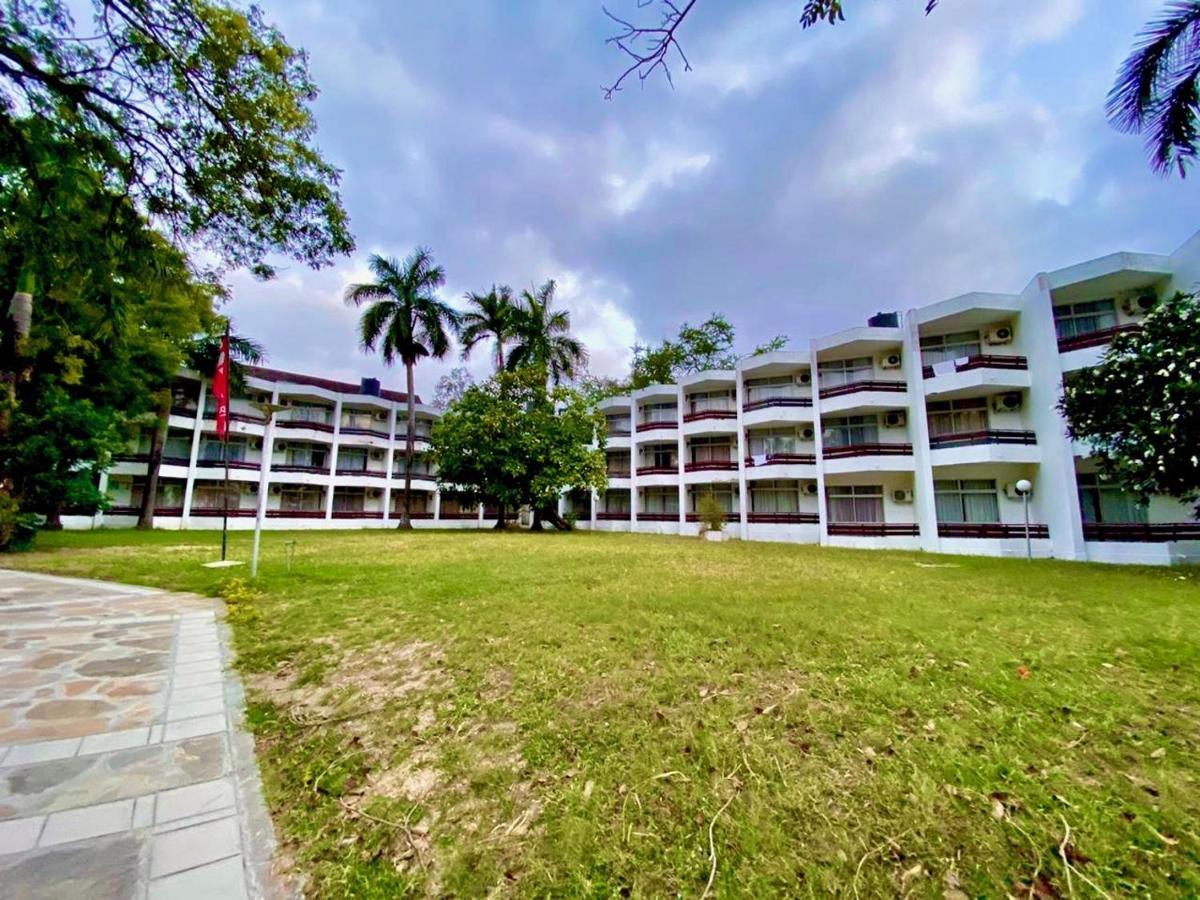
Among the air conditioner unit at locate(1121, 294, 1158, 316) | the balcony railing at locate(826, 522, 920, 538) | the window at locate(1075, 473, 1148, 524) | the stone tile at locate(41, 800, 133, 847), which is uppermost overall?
the air conditioner unit at locate(1121, 294, 1158, 316)

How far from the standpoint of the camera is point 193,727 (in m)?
3.49

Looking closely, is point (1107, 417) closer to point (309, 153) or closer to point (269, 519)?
point (309, 153)

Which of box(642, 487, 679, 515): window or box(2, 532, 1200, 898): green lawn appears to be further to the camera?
box(642, 487, 679, 515): window

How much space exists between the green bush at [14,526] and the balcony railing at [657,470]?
23161mm

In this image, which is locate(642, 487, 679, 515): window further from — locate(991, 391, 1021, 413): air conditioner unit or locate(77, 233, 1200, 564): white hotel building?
locate(991, 391, 1021, 413): air conditioner unit

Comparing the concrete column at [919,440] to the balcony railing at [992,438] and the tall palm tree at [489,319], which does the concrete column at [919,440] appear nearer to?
the balcony railing at [992,438]

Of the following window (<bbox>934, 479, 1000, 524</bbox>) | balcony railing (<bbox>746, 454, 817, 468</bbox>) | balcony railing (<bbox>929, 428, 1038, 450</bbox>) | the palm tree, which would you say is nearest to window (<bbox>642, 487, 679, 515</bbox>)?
balcony railing (<bbox>746, 454, 817, 468</bbox>)

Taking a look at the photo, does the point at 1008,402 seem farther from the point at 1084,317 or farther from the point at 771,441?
the point at 771,441

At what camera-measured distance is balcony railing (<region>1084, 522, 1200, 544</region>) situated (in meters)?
13.7

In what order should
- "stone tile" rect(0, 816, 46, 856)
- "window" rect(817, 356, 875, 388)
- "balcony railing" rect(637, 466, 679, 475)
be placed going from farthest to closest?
"balcony railing" rect(637, 466, 679, 475)
"window" rect(817, 356, 875, 388)
"stone tile" rect(0, 816, 46, 856)

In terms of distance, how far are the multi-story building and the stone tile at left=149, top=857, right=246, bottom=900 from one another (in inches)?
804

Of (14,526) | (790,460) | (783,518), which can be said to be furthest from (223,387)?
(783,518)

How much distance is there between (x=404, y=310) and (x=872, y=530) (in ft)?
79.4

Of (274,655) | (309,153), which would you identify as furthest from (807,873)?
(309,153)
